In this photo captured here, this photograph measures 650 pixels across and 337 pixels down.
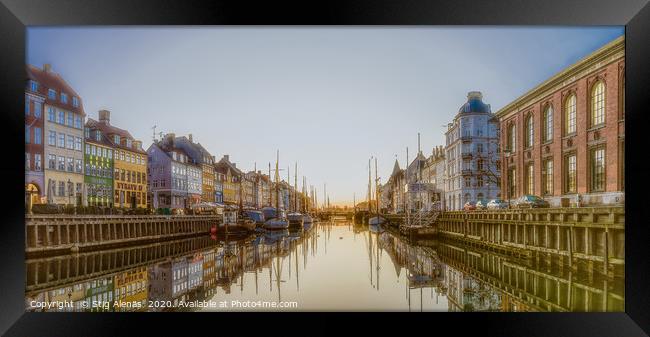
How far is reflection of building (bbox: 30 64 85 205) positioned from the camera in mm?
12078

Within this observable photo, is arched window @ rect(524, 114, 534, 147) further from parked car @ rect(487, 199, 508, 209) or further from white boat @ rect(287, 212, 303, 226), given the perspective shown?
white boat @ rect(287, 212, 303, 226)

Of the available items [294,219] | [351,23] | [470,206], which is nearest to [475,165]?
[470,206]

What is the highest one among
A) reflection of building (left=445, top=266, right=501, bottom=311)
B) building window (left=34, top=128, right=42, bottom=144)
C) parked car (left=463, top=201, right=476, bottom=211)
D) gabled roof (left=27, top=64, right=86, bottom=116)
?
gabled roof (left=27, top=64, right=86, bottom=116)

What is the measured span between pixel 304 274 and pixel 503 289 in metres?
5.58

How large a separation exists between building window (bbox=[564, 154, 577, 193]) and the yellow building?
12426 millimetres

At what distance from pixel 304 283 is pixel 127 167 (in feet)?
21.7

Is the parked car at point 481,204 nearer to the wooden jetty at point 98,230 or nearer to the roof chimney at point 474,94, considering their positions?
the roof chimney at point 474,94

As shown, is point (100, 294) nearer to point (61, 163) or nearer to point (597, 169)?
point (61, 163)

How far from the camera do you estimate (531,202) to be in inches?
643

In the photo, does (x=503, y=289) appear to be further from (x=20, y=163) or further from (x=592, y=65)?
(x=20, y=163)

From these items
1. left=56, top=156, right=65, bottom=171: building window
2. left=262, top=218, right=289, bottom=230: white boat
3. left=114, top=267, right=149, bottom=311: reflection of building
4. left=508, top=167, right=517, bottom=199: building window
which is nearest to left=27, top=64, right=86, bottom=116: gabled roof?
left=56, top=156, right=65, bottom=171: building window

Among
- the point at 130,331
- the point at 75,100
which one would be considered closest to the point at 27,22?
the point at 75,100

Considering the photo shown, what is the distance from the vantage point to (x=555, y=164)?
15.5 meters

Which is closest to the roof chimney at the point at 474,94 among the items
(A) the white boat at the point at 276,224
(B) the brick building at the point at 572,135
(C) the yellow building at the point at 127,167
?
(B) the brick building at the point at 572,135
